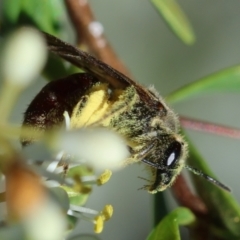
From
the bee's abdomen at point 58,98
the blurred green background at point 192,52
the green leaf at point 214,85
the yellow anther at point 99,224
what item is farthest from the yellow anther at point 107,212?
the blurred green background at point 192,52

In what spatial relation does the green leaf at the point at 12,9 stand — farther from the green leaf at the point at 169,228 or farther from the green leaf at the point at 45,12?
the green leaf at the point at 169,228

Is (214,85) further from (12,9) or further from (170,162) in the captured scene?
(12,9)

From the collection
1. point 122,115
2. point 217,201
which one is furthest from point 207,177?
point 122,115

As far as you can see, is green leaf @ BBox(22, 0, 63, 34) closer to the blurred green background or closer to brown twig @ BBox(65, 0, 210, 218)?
brown twig @ BBox(65, 0, 210, 218)

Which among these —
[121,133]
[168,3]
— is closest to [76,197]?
[121,133]

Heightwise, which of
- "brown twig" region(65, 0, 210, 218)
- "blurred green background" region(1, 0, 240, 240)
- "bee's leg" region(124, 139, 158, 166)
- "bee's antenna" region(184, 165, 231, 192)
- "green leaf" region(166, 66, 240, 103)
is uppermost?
"brown twig" region(65, 0, 210, 218)

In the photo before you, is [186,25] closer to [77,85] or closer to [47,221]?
[77,85]

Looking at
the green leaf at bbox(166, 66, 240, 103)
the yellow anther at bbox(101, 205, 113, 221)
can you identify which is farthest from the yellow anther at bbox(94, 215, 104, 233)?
the green leaf at bbox(166, 66, 240, 103)
